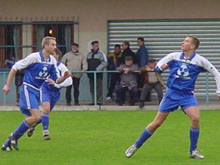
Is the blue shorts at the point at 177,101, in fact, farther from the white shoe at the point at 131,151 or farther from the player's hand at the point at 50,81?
the player's hand at the point at 50,81

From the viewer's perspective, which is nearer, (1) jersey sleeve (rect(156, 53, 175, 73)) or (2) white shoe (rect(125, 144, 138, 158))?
(1) jersey sleeve (rect(156, 53, 175, 73))

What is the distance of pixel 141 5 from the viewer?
24.2 metres

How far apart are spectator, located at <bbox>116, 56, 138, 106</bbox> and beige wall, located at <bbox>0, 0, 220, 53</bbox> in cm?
216

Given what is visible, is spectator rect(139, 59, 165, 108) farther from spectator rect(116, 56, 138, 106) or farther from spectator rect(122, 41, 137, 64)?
spectator rect(122, 41, 137, 64)

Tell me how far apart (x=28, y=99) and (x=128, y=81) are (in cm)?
948

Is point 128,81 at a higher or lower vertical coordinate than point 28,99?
lower

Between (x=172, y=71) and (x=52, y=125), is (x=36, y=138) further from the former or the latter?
(x=172, y=71)

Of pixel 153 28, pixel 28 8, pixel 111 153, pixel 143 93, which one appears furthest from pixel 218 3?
pixel 111 153

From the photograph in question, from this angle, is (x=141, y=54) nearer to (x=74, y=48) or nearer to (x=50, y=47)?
(x=74, y=48)

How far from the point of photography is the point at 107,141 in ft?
48.0

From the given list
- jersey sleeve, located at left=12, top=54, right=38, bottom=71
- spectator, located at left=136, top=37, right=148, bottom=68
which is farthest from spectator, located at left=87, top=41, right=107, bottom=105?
jersey sleeve, located at left=12, top=54, right=38, bottom=71

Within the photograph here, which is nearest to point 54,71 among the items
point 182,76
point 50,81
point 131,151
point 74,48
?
point 50,81

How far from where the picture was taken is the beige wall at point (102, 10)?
24.1 metres

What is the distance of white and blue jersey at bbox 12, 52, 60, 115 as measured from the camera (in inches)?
516
